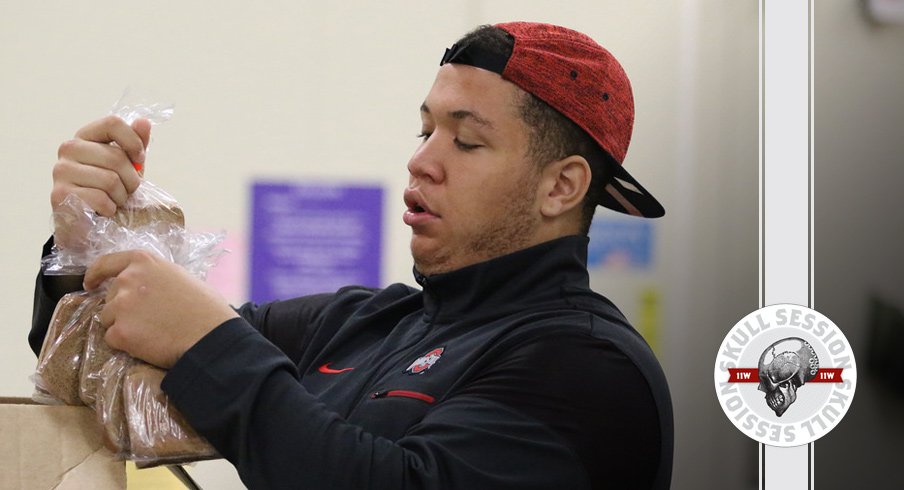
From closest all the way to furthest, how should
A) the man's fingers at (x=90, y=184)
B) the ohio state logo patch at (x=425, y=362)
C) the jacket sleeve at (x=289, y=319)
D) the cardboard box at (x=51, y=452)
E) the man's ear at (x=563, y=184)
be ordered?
the cardboard box at (x=51, y=452) < the man's fingers at (x=90, y=184) < the ohio state logo patch at (x=425, y=362) < the man's ear at (x=563, y=184) < the jacket sleeve at (x=289, y=319)

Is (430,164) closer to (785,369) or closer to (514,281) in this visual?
(514,281)

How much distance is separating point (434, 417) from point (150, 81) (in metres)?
1.19

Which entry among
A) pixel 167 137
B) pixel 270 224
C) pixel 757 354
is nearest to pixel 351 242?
pixel 270 224

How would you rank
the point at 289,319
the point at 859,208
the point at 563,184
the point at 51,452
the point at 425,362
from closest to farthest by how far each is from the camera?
the point at 51,452 → the point at 425,362 → the point at 563,184 → the point at 289,319 → the point at 859,208

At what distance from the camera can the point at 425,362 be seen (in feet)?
3.49

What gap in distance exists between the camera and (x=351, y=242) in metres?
1.92

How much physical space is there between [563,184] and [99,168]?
1.68 feet

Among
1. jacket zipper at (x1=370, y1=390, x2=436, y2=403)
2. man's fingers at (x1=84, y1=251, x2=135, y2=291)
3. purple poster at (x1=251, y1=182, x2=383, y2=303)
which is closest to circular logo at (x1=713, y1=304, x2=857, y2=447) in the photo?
purple poster at (x1=251, y1=182, x2=383, y2=303)

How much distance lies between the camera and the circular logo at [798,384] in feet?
6.22

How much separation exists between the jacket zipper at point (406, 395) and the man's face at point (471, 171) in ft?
0.61

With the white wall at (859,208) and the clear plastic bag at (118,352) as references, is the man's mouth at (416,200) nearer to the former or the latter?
the clear plastic bag at (118,352)

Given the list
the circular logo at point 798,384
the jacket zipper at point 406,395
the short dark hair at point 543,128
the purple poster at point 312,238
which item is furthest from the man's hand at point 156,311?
the circular logo at point 798,384

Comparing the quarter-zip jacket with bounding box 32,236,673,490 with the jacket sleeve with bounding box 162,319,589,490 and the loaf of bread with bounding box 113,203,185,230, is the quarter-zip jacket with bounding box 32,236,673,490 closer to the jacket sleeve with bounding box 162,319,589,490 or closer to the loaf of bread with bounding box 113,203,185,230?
the jacket sleeve with bounding box 162,319,589,490

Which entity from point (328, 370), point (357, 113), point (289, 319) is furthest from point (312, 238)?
point (328, 370)
